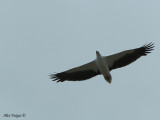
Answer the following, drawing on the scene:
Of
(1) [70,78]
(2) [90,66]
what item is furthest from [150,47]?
(1) [70,78]

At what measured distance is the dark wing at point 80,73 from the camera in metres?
22.5

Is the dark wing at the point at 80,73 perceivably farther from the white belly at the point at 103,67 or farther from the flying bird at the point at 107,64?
the white belly at the point at 103,67

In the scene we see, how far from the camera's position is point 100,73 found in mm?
22516

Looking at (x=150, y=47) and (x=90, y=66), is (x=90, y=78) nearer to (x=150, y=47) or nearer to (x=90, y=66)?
(x=90, y=66)

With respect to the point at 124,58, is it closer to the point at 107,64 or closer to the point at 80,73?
the point at 107,64

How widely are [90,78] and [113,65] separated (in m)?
1.67

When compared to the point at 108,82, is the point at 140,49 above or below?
above

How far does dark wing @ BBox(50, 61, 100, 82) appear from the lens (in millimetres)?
22453

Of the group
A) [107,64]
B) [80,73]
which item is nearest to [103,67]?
[107,64]

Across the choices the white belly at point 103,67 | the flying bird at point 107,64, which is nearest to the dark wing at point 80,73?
the flying bird at point 107,64

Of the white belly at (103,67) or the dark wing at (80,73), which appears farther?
the dark wing at (80,73)

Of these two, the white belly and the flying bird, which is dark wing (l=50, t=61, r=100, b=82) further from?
the white belly

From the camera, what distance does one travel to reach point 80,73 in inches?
893

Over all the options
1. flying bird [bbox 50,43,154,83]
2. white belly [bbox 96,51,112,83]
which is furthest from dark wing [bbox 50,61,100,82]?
white belly [bbox 96,51,112,83]
